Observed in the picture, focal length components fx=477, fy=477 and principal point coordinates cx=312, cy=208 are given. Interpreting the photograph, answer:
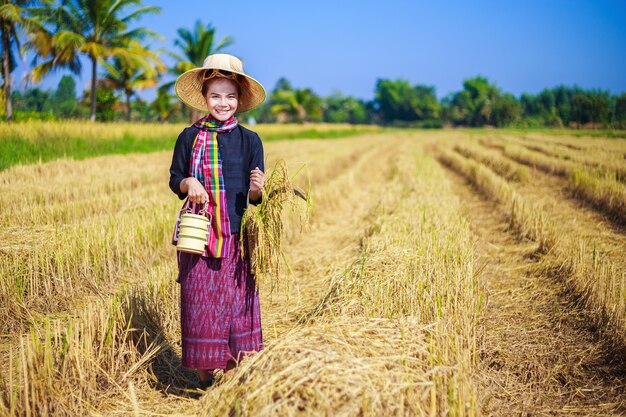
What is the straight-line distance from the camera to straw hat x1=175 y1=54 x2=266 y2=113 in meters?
2.60

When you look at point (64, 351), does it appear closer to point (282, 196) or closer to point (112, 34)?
point (282, 196)

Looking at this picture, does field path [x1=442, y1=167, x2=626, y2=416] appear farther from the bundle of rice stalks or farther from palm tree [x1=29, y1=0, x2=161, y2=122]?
palm tree [x1=29, y1=0, x2=161, y2=122]

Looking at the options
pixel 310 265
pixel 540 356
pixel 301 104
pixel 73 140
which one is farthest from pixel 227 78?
pixel 301 104

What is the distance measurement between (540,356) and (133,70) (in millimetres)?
33700

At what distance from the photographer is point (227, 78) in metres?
2.70

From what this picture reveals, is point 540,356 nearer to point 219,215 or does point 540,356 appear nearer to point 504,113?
point 219,215

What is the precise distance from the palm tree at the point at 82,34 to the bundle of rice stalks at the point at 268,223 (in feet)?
70.7

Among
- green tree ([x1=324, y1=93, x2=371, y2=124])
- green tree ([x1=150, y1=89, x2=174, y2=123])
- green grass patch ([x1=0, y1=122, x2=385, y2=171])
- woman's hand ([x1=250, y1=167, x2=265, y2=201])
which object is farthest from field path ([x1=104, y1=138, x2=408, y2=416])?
green tree ([x1=324, y1=93, x2=371, y2=124])

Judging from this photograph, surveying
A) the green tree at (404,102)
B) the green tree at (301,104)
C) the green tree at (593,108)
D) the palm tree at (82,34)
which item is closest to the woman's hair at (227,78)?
the palm tree at (82,34)

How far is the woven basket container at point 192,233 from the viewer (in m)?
2.47

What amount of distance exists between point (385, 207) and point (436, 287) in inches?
155

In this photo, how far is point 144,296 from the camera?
3578 mm

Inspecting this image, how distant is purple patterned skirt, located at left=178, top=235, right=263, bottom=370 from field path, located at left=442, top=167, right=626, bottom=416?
146 cm

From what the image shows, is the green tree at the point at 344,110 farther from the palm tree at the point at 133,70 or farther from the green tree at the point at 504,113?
the palm tree at the point at 133,70
